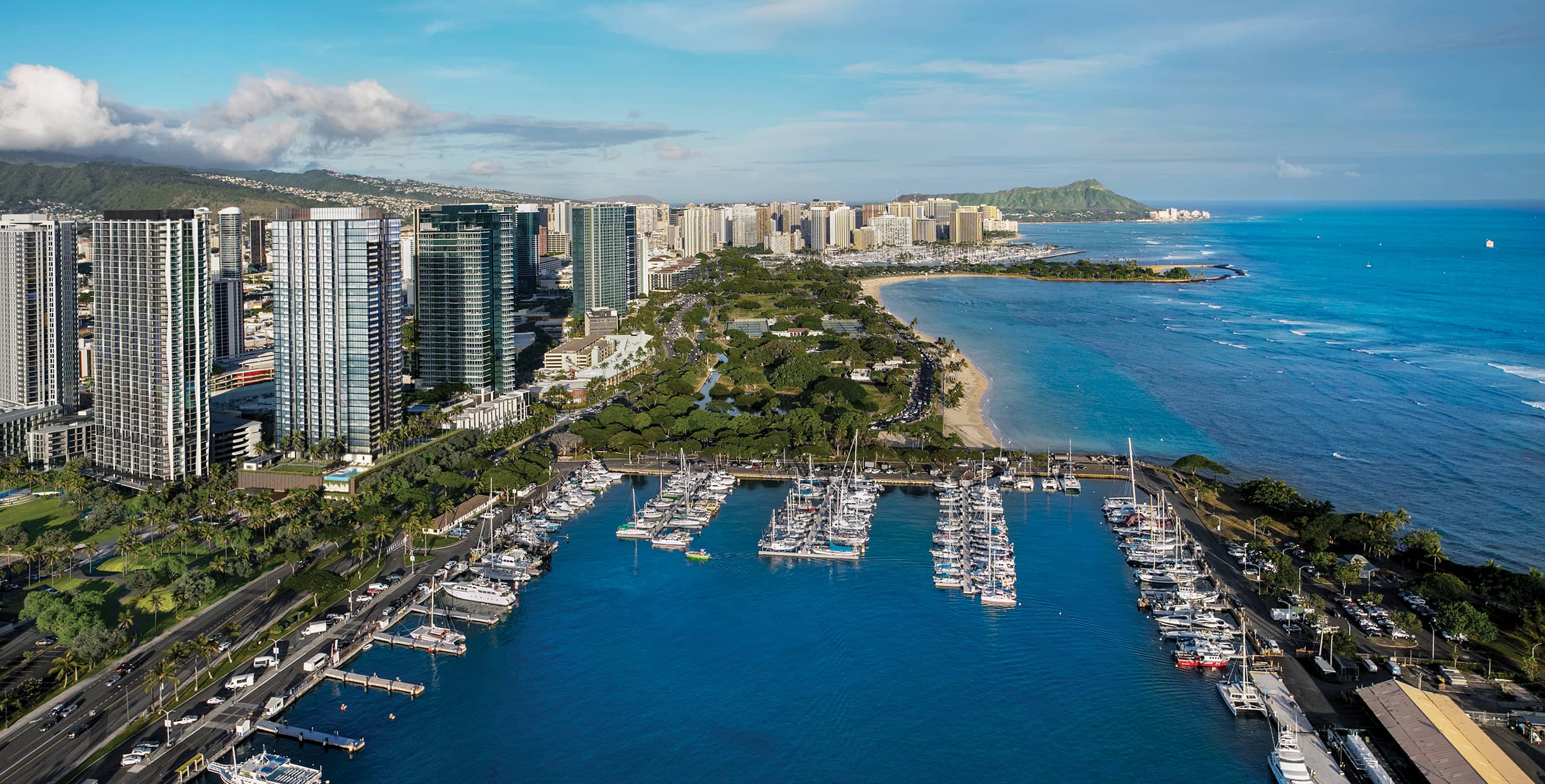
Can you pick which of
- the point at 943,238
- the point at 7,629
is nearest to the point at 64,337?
the point at 7,629

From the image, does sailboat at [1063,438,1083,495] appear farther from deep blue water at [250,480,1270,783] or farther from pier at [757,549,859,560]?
pier at [757,549,859,560]

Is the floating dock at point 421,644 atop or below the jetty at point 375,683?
atop

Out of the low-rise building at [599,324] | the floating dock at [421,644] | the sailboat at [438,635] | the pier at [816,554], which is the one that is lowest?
the floating dock at [421,644]

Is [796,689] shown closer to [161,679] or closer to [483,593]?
[483,593]

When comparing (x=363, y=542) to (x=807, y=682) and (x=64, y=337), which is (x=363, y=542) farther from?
(x=64, y=337)

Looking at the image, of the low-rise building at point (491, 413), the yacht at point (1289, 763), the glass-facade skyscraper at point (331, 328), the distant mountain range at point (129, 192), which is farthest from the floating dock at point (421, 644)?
the distant mountain range at point (129, 192)

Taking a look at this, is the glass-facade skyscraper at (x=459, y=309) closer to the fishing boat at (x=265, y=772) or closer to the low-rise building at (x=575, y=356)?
the low-rise building at (x=575, y=356)

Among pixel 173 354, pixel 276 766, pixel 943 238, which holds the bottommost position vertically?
pixel 276 766

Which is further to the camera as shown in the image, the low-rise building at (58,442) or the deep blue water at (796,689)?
the low-rise building at (58,442)
